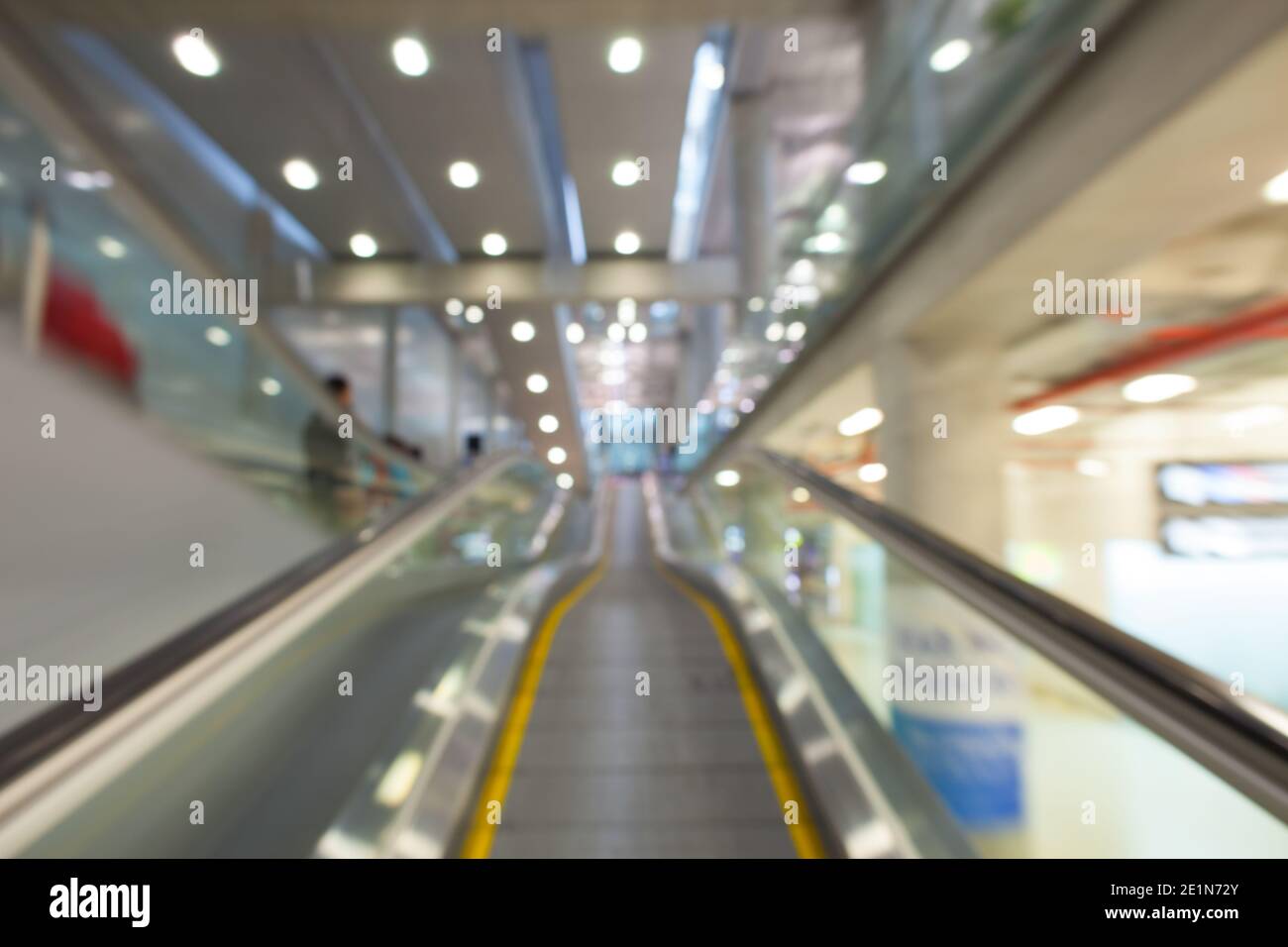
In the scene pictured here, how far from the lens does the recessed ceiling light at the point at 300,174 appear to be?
892 cm

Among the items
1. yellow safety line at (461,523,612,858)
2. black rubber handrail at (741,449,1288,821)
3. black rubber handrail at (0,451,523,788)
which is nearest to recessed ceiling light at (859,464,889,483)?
yellow safety line at (461,523,612,858)

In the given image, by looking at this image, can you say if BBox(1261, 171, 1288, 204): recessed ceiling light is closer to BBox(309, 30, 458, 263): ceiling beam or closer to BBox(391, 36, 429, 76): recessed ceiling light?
BBox(391, 36, 429, 76): recessed ceiling light

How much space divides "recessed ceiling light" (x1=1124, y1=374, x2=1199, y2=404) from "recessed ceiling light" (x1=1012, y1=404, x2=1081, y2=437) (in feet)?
1.95

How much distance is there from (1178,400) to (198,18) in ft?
29.4

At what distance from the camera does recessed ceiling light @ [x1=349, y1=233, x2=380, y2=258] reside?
430 inches

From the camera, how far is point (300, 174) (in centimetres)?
913

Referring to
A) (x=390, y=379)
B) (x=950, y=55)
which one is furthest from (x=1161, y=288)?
(x=390, y=379)

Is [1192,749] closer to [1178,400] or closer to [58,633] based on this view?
[58,633]

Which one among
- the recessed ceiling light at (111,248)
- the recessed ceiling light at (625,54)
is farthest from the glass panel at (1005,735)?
the recessed ceiling light at (625,54)

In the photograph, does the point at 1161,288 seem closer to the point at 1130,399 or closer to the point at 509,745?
the point at 1130,399

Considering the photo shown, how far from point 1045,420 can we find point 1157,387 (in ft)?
3.91

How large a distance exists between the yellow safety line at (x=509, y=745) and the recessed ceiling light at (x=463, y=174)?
6633 millimetres
